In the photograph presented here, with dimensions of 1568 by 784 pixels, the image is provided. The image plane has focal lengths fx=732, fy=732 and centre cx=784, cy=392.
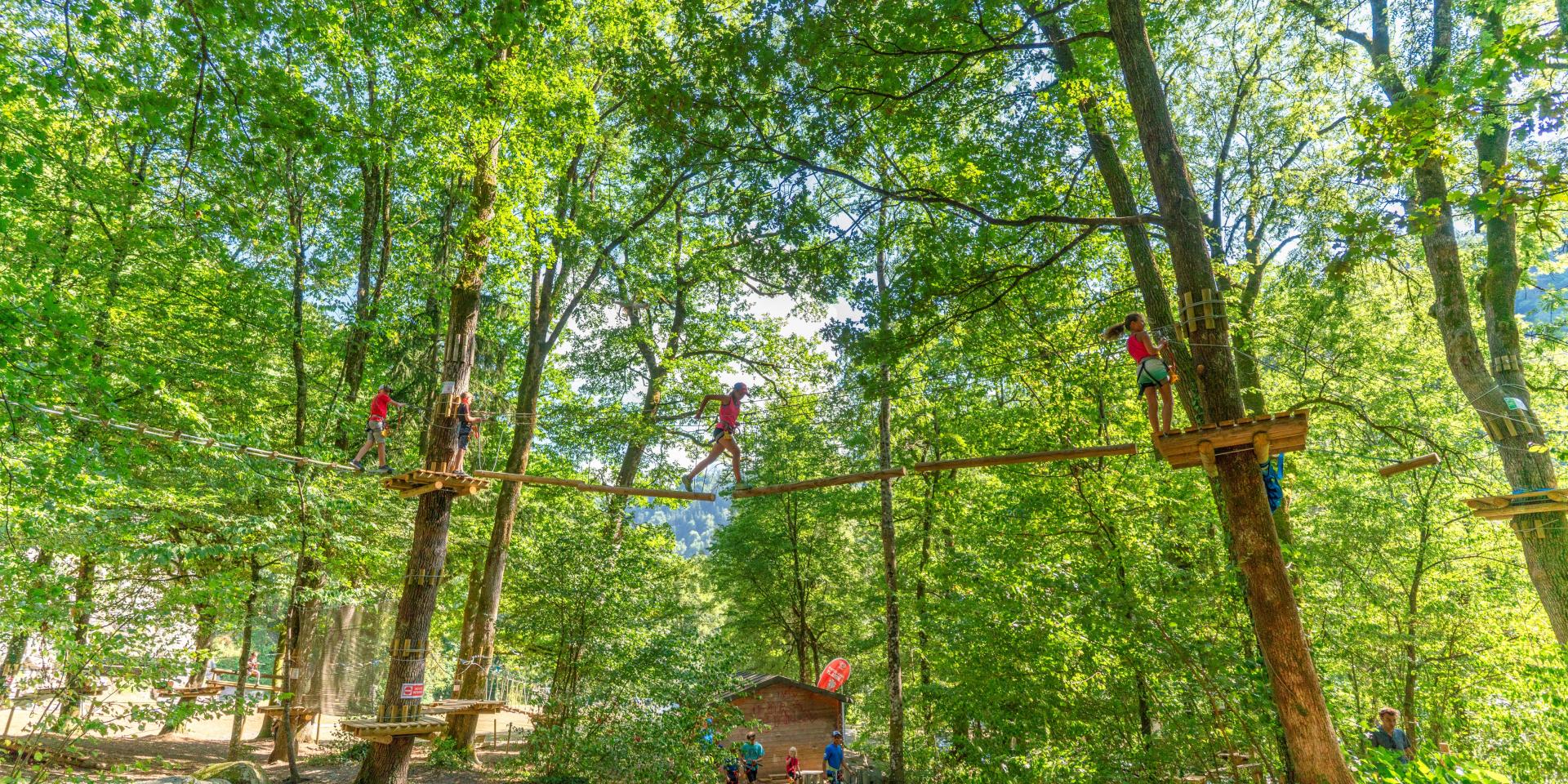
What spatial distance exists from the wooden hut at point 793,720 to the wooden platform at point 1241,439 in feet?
42.9

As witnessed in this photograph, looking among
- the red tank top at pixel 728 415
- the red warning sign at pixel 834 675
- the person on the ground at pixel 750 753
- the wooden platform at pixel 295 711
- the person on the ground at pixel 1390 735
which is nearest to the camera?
the person on the ground at pixel 1390 735

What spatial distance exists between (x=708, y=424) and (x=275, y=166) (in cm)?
1043

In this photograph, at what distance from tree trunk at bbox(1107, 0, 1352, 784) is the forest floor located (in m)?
9.29

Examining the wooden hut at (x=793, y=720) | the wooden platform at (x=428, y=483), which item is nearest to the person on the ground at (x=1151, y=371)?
the wooden platform at (x=428, y=483)

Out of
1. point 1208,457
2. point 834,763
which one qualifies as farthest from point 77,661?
point 834,763

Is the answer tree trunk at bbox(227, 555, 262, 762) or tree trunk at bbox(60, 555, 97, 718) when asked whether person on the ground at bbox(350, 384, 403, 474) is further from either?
tree trunk at bbox(60, 555, 97, 718)

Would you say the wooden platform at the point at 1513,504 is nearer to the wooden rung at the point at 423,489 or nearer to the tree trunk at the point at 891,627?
the tree trunk at the point at 891,627

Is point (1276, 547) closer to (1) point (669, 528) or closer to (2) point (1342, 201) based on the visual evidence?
(2) point (1342, 201)

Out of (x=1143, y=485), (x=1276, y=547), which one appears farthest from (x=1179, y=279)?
(x=1143, y=485)

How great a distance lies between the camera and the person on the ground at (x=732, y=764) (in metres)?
9.12

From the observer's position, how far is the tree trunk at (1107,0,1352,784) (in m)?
5.13

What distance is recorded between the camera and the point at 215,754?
1441 centimetres

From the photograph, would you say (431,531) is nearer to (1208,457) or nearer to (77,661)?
(77,661)

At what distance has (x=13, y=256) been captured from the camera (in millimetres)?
10672
